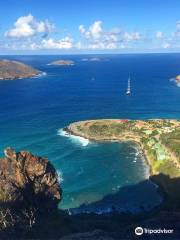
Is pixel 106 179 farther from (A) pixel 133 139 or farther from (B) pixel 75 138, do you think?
(B) pixel 75 138

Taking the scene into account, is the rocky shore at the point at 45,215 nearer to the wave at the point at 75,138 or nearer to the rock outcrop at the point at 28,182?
the rock outcrop at the point at 28,182

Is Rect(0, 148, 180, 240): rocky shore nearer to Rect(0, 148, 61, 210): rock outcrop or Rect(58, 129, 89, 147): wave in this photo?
Rect(0, 148, 61, 210): rock outcrop

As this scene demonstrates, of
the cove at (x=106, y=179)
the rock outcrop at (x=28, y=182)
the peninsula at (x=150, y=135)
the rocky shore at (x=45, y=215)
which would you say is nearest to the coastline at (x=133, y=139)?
the peninsula at (x=150, y=135)

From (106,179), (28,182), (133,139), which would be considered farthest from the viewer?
(133,139)

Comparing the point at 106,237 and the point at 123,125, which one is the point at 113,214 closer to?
the point at 106,237

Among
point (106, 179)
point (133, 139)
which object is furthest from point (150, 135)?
point (106, 179)

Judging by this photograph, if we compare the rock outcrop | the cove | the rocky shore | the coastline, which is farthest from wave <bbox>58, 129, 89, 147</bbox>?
the rock outcrop
